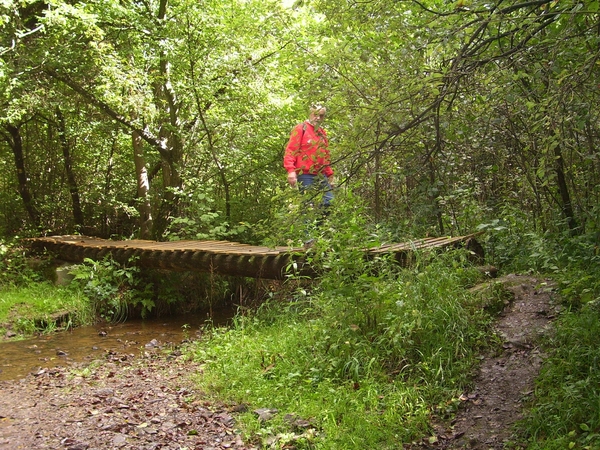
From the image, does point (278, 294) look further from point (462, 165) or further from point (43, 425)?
point (43, 425)

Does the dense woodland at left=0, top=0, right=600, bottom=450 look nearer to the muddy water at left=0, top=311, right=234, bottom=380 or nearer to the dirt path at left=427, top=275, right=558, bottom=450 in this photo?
the dirt path at left=427, top=275, right=558, bottom=450

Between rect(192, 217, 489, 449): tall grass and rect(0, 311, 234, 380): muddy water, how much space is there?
1477 mm

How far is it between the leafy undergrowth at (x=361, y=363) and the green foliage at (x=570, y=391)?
1.91ft

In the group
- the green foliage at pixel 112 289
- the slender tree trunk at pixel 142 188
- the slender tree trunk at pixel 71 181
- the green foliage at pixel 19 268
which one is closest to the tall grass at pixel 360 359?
the green foliage at pixel 112 289

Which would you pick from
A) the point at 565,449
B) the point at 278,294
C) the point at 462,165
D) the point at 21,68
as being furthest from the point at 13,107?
the point at 565,449

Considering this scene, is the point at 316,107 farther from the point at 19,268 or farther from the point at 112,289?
the point at 19,268

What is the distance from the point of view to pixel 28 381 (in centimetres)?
539

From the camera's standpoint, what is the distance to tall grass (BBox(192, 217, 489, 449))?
380cm

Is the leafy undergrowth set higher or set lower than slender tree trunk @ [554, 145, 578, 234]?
lower

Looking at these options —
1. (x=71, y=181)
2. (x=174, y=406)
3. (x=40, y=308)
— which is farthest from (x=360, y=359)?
(x=71, y=181)

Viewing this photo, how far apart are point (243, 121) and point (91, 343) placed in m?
5.26

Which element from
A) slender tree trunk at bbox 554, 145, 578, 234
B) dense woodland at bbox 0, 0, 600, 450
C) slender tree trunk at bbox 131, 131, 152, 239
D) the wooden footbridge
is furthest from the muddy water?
slender tree trunk at bbox 554, 145, 578, 234

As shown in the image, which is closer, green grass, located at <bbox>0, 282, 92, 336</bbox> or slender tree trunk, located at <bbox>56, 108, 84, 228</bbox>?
green grass, located at <bbox>0, 282, 92, 336</bbox>

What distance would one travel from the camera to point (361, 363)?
446 cm
